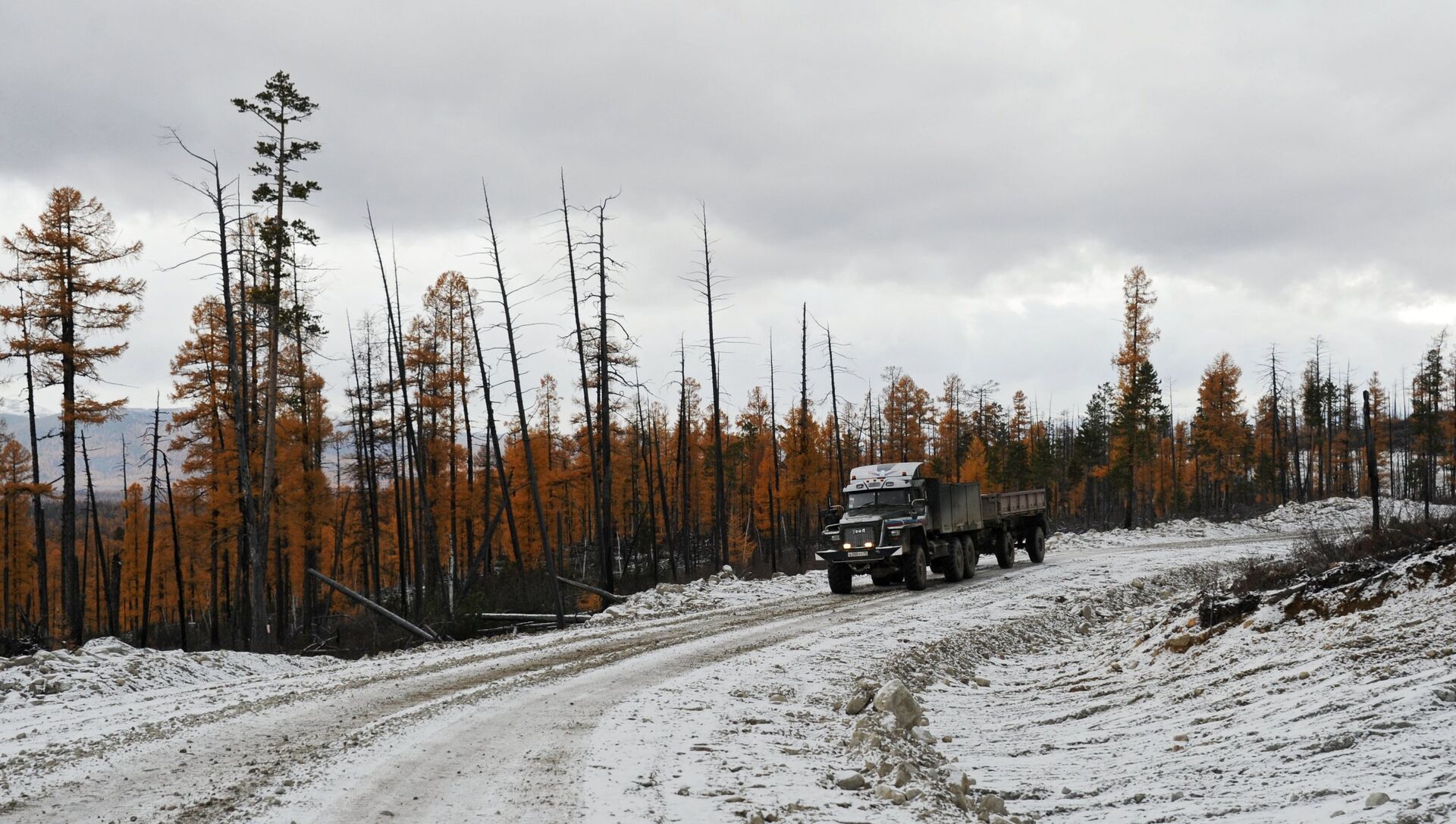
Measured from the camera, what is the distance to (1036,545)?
92.6 ft

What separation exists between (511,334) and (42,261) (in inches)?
556

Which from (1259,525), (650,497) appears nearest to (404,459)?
(650,497)

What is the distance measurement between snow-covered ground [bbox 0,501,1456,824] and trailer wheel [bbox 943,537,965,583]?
29.7ft

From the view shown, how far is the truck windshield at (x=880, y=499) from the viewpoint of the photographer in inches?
878

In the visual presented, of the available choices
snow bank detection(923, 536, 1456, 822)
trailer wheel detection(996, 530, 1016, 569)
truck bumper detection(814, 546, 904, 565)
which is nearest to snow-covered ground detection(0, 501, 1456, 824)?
snow bank detection(923, 536, 1456, 822)

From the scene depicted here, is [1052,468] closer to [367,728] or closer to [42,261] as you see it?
[42,261]

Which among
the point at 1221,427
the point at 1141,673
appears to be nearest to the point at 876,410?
the point at 1221,427

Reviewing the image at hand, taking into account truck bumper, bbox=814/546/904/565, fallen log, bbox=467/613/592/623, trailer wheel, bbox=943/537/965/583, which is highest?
truck bumper, bbox=814/546/904/565

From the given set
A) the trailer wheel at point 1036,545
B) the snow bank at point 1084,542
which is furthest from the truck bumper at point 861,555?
the trailer wheel at point 1036,545

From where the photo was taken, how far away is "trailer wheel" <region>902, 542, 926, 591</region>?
21.4 meters

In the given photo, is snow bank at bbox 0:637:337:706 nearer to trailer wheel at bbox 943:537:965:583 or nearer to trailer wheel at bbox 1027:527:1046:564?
trailer wheel at bbox 943:537:965:583

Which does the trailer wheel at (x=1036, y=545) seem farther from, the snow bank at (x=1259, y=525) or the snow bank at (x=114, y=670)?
the snow bank at (x=114, y=670)

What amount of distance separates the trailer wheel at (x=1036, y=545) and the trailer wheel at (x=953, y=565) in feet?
18.5

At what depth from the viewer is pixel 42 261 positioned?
83.1 ft
